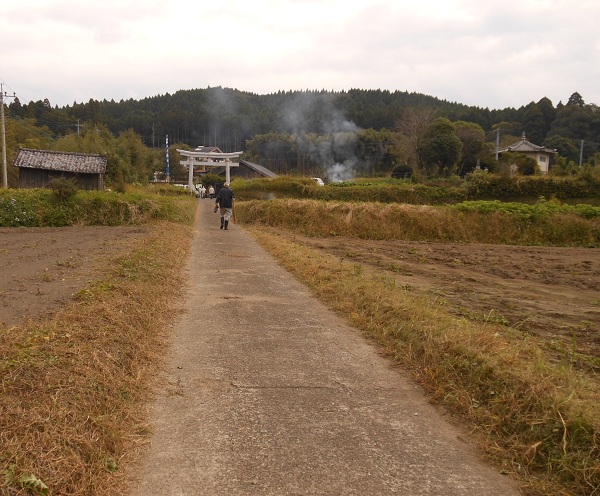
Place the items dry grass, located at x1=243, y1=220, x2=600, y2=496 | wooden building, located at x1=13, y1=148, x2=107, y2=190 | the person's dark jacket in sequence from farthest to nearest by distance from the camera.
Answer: wooden building, located at x1=13, y1=148, x2=107, y2=190 → the person's dark jacket → dry grass, located at x1=243, y1=220, x2=600, y2=496

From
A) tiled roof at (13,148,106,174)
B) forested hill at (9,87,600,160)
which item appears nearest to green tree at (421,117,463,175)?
forested hill at (9,87,600,160)

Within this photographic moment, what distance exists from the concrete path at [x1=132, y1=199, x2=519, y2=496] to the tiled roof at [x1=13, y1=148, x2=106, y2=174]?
26.6 m

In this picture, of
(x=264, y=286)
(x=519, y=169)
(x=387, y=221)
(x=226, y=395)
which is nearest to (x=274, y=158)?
(x=519, y=169)

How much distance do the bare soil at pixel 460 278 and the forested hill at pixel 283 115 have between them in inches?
1836

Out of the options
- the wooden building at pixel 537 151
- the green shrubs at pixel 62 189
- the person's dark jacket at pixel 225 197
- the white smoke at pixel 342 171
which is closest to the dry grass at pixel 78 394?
the person's dark jacket at pixel 225 197

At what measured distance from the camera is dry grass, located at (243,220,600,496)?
112 inches

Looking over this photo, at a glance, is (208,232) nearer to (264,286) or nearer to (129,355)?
(264,286)

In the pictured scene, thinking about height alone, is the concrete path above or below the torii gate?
below

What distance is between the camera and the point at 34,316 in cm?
496

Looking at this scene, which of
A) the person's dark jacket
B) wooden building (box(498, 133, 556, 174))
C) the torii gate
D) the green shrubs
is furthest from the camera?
wooden building (box(498, 133, 556, 174))

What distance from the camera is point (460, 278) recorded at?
406 inches

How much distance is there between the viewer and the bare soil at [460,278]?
19.0 feet

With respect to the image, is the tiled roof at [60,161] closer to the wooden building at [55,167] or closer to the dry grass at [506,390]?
the wooden building at [55,167]

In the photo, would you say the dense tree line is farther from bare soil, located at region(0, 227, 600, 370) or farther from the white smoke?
→ bare soil, located at region(0, 227, 600, 370)
